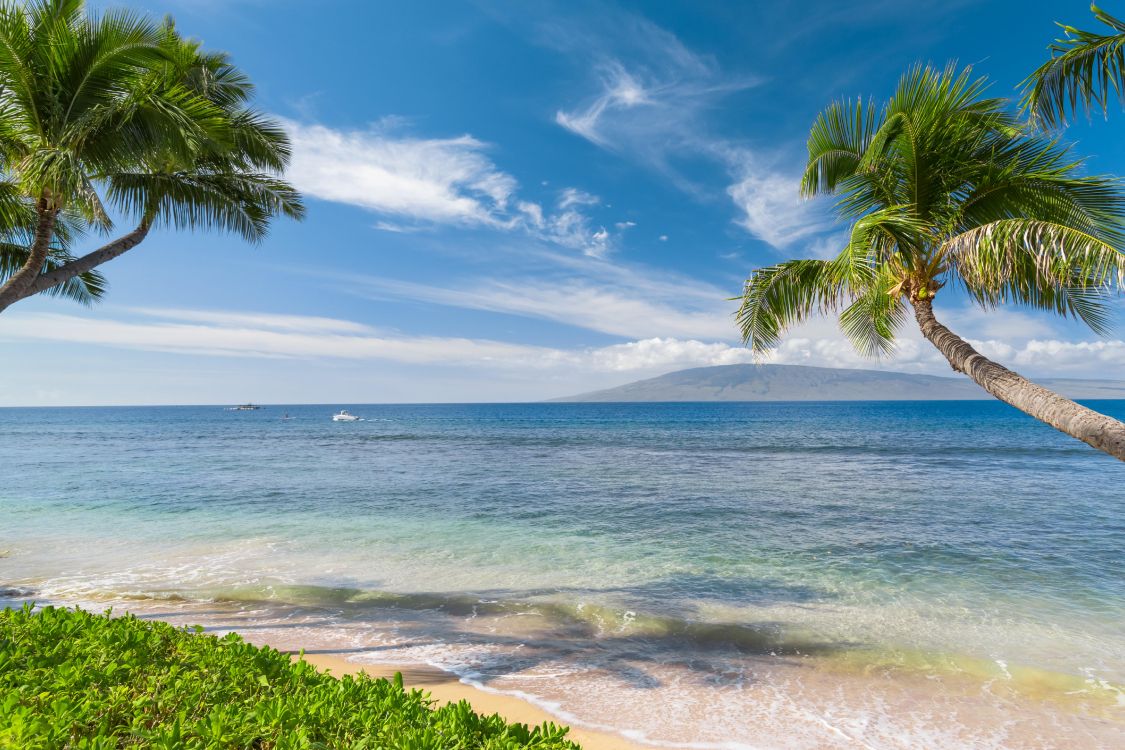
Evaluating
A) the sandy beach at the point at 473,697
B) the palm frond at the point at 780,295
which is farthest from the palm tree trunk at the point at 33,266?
the palm frond at the point at 780,295

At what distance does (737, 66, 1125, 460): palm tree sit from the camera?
16.3 ft

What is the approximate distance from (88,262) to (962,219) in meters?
11.8

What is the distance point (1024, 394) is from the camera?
494 centimetres

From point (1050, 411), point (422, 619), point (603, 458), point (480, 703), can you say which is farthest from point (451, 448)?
point (1050, 411)

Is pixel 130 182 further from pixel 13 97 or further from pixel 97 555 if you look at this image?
pixel 97 555

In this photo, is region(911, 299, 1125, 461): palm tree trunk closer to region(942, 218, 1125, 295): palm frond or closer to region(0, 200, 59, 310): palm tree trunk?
region(942, 218, 1125, 295): palm frond

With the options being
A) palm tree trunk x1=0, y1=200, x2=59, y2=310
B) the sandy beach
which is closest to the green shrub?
the sandy beach

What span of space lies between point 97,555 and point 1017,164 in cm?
1807

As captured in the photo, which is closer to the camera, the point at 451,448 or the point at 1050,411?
the point at 1050,411

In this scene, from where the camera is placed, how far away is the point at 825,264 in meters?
7.05

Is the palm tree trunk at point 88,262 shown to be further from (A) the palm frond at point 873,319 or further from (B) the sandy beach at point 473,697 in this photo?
(A) the palm frond at point 873,319

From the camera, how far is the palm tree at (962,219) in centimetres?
497

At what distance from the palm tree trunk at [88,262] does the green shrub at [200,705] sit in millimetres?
5147

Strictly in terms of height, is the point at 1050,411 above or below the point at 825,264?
below
